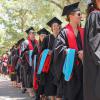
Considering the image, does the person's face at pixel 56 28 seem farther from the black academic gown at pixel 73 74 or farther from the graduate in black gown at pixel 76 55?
the black academic gown at pixel 73 74

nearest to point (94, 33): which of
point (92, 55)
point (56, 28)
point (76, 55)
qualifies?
point (92, 55)

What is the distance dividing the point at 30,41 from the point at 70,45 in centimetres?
624

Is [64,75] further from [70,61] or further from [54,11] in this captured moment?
[54,11]

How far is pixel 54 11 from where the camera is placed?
23.2 m

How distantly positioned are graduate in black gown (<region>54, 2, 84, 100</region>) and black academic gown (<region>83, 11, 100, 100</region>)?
1710mm

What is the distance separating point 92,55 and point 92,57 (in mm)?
86

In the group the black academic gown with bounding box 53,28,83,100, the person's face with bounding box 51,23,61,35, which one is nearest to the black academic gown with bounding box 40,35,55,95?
the person's face with bounding box 51,23,61,35

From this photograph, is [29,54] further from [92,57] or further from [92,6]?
[92,57]

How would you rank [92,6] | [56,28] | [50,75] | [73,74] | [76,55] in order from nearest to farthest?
[92,6], [76,55], [73,74], [56,28], [50,75]

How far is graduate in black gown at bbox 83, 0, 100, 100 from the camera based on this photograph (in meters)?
4.89

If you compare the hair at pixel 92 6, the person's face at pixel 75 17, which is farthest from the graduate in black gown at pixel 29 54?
the hair at pixel 92 6

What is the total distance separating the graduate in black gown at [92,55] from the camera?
489cm

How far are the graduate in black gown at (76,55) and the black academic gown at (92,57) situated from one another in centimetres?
171

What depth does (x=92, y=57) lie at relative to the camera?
5.00 metres
